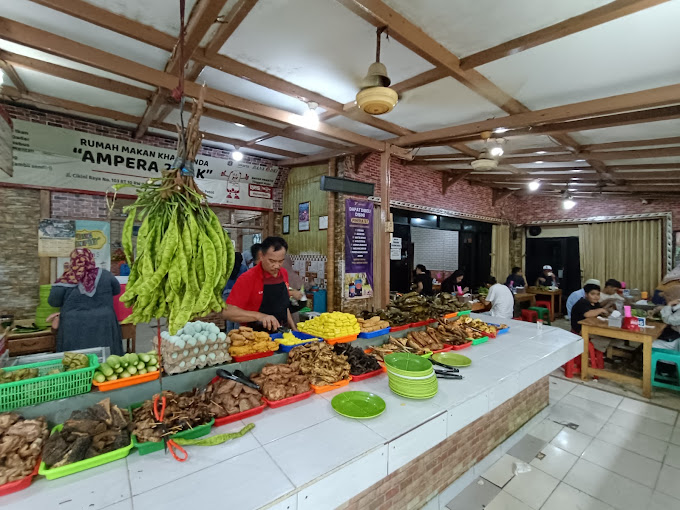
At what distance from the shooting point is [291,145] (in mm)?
6570

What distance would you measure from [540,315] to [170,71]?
951 cm

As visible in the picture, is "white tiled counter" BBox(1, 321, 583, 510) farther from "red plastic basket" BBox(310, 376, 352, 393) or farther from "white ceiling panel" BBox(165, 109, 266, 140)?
"white ceiling panel" BBox(165, 109, 266, 140)

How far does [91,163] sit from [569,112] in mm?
7195

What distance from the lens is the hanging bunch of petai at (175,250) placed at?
1113 millimetres

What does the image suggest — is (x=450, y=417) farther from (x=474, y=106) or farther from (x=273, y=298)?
(x=474, y=106)

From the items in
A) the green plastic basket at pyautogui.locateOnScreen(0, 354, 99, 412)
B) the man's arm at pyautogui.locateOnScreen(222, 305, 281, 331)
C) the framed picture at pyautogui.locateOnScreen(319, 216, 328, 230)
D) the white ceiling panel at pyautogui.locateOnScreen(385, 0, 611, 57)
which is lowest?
the green plastic basket at pyautogui.locateOnScreen(0, 354, 99, 412)

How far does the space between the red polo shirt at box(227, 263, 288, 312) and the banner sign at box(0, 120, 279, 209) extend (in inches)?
93.9

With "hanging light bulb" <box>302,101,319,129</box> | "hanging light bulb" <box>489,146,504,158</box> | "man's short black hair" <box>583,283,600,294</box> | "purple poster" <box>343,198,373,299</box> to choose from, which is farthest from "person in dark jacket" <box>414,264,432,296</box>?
"hanging light bulb" <box>302,101,319,129</box>

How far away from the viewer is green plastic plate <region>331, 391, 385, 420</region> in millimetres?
1813

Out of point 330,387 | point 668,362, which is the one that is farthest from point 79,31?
point 668,362

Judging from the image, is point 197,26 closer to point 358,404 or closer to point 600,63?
point 358,404

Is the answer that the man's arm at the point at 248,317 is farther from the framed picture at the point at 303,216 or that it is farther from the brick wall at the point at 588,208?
the brick wall at the point at 588,208

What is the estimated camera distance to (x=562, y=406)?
14.5ft

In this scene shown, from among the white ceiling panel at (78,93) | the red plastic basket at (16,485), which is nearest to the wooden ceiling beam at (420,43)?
the red plastic basket at (16,485)
